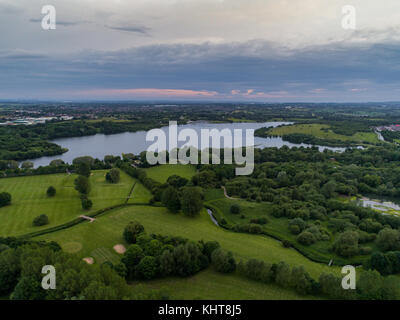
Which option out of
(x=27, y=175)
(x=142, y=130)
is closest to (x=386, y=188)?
(x=27, y=175)

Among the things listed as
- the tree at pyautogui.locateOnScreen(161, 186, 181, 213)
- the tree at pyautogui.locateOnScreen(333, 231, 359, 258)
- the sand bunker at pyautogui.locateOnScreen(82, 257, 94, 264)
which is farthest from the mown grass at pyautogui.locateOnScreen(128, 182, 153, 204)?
the tree at pyautogui.locateOnScreen(333, 231, 359, 258)

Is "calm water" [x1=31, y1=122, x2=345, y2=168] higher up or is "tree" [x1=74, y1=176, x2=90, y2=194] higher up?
"calm water" [x1=31, y1=122, x2=345, y2=168]

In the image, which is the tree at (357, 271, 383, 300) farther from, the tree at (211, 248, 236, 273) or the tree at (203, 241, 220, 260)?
the tree at (203, 241, 220, 260)

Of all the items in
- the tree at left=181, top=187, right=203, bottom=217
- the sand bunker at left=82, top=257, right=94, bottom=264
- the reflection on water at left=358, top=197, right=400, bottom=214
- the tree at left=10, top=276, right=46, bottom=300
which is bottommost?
the sand bunker at left=82, top=257, right=94, bottom=264

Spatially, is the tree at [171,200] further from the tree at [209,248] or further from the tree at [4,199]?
the tree at [4,199]

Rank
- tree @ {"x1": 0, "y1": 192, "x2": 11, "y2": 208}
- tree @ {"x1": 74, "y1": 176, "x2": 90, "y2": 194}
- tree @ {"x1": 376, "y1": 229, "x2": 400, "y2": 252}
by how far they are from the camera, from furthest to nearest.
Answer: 1. tree @ {"x1": 74, "y1": 176, "x2": 90, "y2": 194}
2. tree @ {"x1": 0, "y1": 192, "x2": 11, "y2": 208}
3. tree @ {"x1": 376, "y1": 229, "x2": 400, "y2": 252}

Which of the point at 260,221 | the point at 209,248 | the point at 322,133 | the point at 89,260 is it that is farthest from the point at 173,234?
the point at 322,133

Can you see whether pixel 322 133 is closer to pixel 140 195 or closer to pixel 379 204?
pixel 379 204
